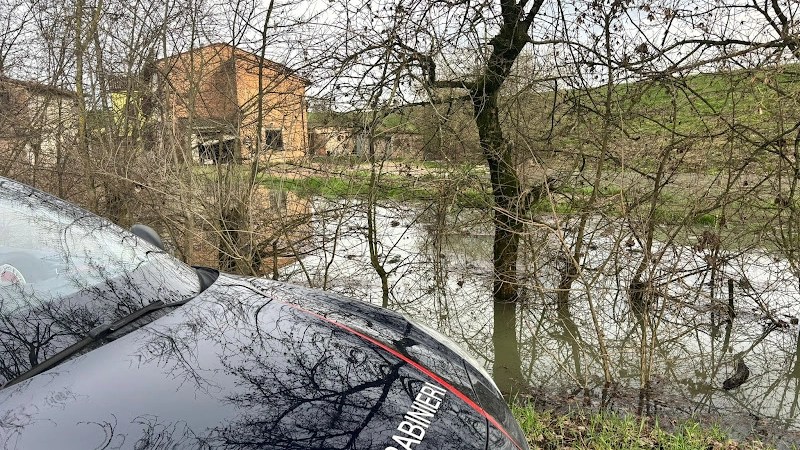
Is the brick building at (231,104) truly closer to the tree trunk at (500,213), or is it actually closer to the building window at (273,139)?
the building window at (273,139)

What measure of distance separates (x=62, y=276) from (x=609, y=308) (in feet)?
19.5

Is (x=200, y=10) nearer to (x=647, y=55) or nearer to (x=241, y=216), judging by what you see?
(x=241, y=216)

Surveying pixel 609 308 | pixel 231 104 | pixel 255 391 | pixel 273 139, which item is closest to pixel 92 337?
pixel 255 391

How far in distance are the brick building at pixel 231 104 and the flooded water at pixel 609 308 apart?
3.53 ft

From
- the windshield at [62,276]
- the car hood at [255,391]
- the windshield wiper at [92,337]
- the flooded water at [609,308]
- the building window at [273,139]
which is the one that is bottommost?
the flooded water at [609,308]

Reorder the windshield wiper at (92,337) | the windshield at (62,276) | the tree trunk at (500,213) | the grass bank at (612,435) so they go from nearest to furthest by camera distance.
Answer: the windshield wiper at (92,337) < the windshield at (62,276) < the grass bank at (612,435) < the tree trunk at (500,213)

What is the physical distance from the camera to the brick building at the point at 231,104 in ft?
22.6

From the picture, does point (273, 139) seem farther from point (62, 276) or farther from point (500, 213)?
point (62, 276)

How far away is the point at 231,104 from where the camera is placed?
745 centimetres

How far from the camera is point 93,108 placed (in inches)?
302

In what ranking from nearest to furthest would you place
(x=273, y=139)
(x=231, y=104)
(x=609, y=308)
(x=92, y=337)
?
(x=92, y=337) < (x=609, y=308) < (x=273, y=139) < (x=231, y=104)

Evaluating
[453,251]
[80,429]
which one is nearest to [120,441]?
[80,429]

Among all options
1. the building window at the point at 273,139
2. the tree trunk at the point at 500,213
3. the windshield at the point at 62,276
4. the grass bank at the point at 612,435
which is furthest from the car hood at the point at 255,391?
the building window at the point at 273,139

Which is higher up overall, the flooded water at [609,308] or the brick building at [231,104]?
the brick building at [231,104]
